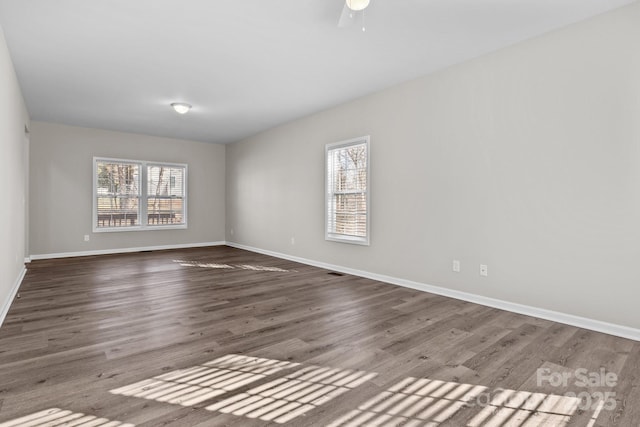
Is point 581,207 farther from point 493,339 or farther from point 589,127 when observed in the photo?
point 493,339

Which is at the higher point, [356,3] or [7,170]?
[356,3]

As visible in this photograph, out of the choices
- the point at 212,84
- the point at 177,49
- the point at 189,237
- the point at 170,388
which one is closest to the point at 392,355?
the point at 170,388

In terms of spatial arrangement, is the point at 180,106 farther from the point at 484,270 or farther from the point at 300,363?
the point at 484,270

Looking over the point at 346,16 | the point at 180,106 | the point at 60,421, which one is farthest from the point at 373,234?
the point at 60,421

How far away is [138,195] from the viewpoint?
7422 millimetres

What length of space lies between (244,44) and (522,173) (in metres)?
2.92

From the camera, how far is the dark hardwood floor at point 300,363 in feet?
5.51

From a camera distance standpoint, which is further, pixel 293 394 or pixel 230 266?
pixel 230 266

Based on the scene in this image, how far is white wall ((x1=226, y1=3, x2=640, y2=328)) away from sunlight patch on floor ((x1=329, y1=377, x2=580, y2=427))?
1545 mm

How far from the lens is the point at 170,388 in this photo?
1884 mm

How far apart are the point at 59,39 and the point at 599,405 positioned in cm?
488

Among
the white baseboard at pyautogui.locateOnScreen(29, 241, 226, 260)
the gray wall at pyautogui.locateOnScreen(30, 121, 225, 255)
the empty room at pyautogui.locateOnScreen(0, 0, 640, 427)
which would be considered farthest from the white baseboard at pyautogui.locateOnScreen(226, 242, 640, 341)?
the gray wall at pyautogui.locateOnScreen(30, 121, 225, 255)

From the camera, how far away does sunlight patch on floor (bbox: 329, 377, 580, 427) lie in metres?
1.63

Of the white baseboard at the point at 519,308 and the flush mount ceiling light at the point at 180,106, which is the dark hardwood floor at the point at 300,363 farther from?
the flush mount ceiling light at the point at 180,106
